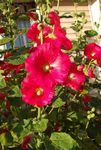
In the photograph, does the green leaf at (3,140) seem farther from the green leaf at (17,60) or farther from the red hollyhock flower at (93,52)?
the red hollyhock flower at (93,52)

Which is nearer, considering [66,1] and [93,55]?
[93,55]

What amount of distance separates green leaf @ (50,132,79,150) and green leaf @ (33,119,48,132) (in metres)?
0.07

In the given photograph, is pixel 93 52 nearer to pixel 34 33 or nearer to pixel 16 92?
pixel 34 33

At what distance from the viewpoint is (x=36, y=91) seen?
193 centimetres

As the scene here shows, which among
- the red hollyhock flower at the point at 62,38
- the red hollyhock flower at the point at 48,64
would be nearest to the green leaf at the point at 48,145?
the red hollyhock flower at the point at 48,64

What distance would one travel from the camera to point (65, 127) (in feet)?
9.08

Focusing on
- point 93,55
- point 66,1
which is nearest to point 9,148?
point 93,55

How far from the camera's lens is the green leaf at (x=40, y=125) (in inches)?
80.6

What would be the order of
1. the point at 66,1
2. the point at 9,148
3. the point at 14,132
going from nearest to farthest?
the point at 14,132 < the point at 9,148 < the point at 66,1

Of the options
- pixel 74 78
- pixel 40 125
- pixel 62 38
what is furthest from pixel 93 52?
pixel 40 125

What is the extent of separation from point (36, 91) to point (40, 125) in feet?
0.68

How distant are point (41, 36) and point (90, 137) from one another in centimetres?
114

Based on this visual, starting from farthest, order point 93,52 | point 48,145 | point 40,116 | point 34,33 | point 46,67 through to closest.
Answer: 1. point 93,52
2. point 34,33
3. point 40,116
4. point 48,145
5. point 46,67

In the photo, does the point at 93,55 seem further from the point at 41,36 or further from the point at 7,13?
the point at 7,13
